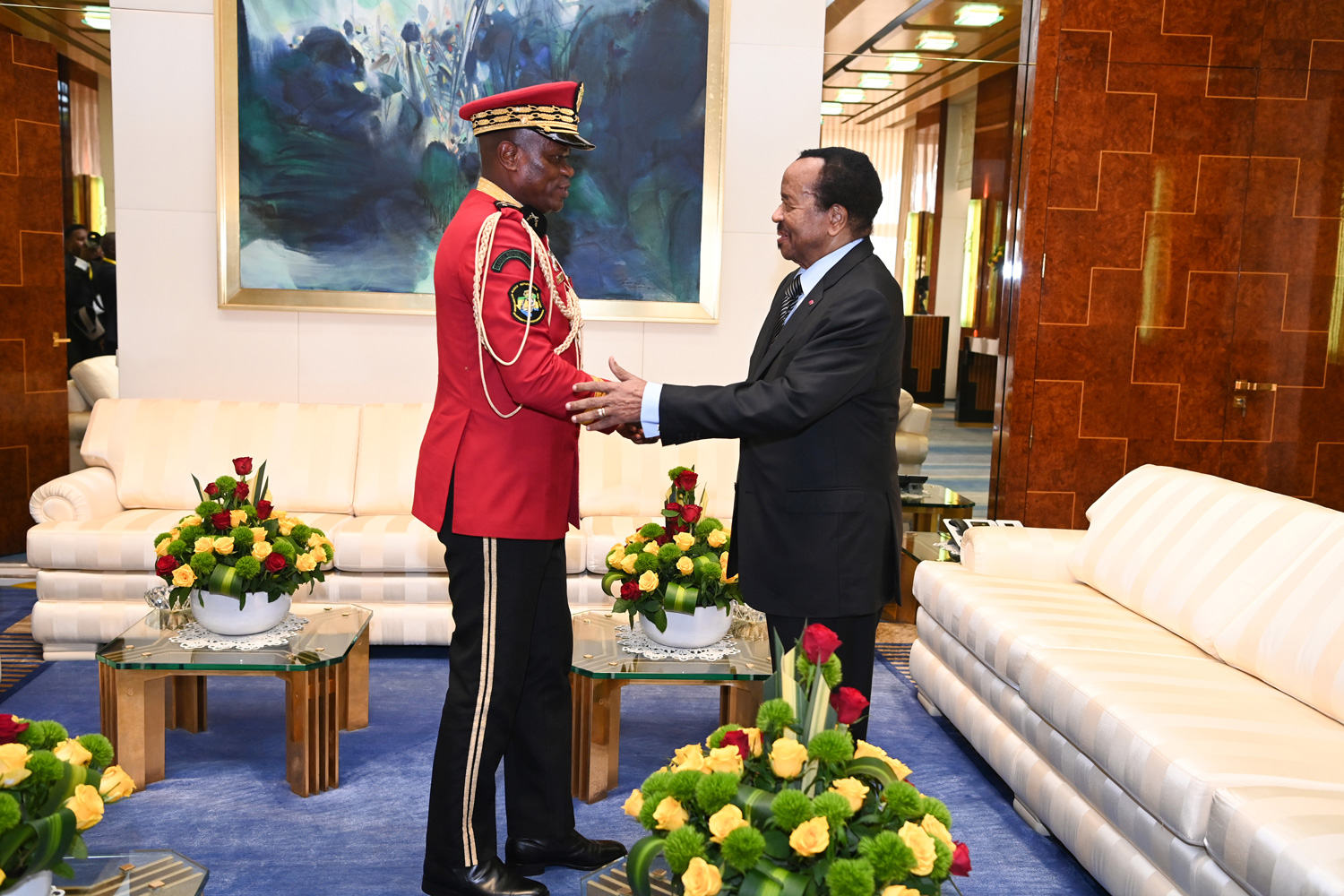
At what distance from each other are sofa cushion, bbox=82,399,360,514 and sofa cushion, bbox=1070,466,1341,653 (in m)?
2.89

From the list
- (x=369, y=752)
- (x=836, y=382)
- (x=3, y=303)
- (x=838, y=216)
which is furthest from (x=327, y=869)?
(x=3, y=303)

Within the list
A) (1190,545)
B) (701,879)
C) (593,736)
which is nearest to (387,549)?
(593,736)

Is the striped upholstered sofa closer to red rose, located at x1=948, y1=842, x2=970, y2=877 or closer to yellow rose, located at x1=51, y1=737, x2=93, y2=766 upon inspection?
red rose, located at x1=948, y1=842, x2=970, y2=877

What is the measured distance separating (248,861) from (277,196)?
311 centimetres

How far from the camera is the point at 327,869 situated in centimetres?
255

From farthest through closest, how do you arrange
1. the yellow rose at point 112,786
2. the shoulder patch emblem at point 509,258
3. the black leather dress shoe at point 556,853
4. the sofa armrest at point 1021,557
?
the sofa armrest at point 1021,557 → the black leather dress shoe at point 556,853 → the shoulder patch emblem at point 509,258 → the yellow rose at point 112,786

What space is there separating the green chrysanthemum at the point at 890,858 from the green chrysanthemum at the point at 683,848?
204 millimetres

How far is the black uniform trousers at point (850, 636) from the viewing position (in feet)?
7.23

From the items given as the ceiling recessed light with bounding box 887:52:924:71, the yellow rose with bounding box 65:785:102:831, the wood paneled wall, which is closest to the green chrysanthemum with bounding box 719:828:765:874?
the yellow rose with bounding box 65:785:102:831

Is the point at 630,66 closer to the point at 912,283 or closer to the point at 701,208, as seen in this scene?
the point at 701,208

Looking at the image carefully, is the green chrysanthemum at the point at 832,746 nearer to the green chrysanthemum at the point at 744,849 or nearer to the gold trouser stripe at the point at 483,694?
the green chrysanthemum at the point at 744,849

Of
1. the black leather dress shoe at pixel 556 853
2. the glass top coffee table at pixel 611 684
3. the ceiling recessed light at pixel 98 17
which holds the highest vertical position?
the ceiling recessed light at pixel 98 17

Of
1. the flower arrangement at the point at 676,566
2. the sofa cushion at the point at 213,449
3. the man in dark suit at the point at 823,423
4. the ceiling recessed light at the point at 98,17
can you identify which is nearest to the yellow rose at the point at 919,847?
the man in dark suit at the point at 823,423

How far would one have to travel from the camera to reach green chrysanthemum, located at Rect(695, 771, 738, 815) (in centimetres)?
138
